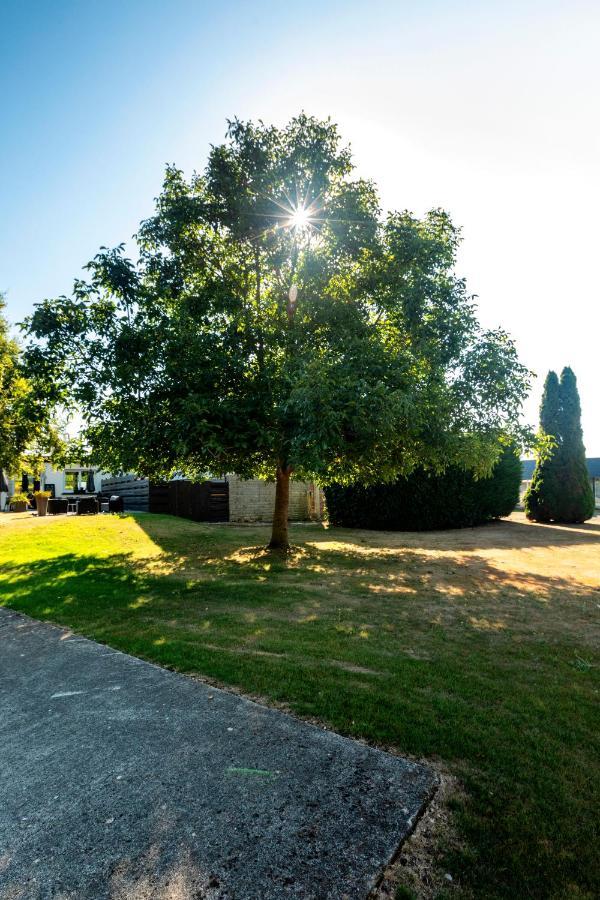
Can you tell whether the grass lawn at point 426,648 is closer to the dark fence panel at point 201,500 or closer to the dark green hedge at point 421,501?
the dark green hedge at point 421,501

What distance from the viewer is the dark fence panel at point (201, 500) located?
20.5 m

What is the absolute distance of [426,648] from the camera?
504 centimetres

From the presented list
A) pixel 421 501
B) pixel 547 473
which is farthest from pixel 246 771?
pixel 547 473

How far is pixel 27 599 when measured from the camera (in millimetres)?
7480

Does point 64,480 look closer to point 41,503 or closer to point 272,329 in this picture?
point 41,503

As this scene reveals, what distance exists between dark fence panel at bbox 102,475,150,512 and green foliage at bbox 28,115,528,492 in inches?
552

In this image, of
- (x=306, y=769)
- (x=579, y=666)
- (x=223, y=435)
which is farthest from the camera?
(x=223, y=435)

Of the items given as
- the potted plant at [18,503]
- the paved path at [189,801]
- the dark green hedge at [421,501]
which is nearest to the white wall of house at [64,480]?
the potted plant at [18,503]

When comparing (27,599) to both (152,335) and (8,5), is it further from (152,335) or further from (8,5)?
(8,5)

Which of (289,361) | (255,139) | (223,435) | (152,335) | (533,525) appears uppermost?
(255,139)

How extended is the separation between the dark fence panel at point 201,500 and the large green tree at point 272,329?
8.40 m

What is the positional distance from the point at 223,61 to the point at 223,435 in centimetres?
696

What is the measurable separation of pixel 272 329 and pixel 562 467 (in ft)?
57.0

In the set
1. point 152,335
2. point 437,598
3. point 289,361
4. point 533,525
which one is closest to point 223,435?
point 289,361
